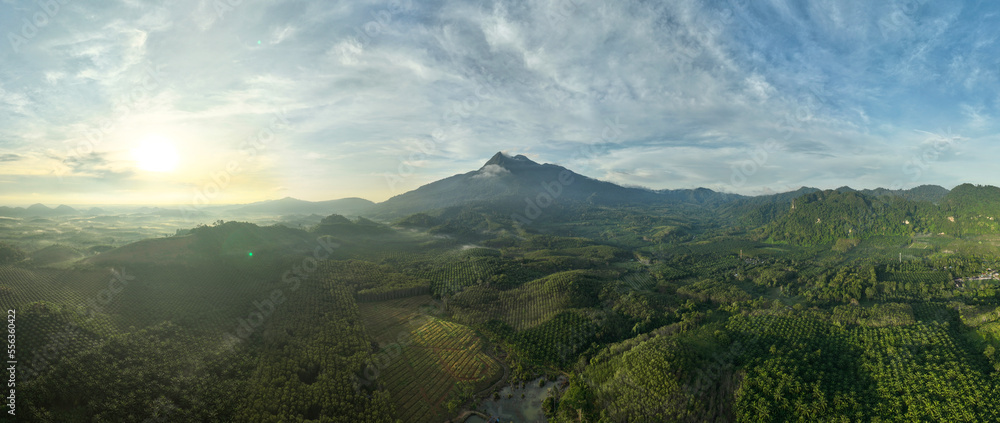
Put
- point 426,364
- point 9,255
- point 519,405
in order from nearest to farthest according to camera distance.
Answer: point 519,405 < point 426,364 < point 9,255

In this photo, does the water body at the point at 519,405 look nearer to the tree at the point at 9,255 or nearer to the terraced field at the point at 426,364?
the terraced field at the point at 426,364

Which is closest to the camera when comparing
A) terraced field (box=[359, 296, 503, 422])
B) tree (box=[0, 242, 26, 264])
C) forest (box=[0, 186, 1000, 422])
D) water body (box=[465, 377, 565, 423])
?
forest (box=[0, 186, 1000, 422])

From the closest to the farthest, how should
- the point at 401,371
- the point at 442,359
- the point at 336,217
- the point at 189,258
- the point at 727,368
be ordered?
the point at 727,368
the point at 401,371
the point at 442,359
the point at 189,258
the point at 336,217

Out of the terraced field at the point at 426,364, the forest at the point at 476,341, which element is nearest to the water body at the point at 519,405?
the forest at the point at 476,341

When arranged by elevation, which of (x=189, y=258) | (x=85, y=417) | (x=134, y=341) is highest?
(x=189, y=258)

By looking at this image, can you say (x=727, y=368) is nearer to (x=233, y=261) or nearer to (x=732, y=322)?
(x=732, y=322)

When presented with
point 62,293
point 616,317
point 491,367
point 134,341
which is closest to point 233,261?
point 62,293

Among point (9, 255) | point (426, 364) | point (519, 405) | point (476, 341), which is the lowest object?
point (519, 405)

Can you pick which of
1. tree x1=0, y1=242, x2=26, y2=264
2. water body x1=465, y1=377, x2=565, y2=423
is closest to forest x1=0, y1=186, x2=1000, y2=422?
water body x1=465, y1=377, x2=565, y2=423

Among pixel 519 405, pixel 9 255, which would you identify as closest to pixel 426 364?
pixel 519 405

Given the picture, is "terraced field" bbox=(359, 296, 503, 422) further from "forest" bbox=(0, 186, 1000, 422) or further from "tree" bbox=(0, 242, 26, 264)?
"tree" bbox=(0, 242, 26, 264)

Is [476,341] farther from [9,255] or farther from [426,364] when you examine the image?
[9,255]
